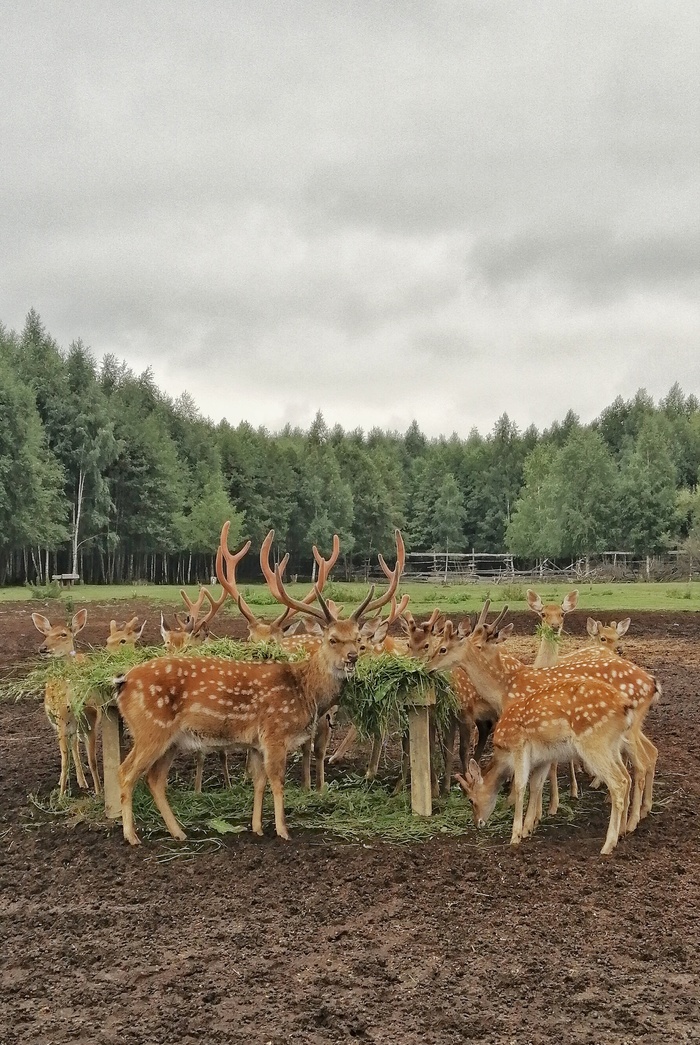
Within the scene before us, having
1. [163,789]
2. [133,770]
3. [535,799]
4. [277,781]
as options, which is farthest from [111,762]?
[535,799]

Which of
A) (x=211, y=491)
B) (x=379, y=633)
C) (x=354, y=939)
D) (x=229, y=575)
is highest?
(x=211, y=491)

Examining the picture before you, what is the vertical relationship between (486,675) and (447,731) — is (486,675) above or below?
above

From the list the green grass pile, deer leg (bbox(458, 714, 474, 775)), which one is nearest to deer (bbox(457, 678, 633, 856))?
the green grass pile

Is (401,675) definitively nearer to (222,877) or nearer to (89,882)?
(222,877)

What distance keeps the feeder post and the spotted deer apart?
10.0 inches

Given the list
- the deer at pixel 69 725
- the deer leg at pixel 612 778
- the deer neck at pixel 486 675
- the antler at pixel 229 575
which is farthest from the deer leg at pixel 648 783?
A: the deer at pixel 69 725

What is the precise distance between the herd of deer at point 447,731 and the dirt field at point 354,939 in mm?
323

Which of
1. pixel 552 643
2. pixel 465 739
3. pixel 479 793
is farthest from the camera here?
pixel 552 643

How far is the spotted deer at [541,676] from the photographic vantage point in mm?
5961

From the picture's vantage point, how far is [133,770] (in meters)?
5.64

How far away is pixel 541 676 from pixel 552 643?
2133 millimetres

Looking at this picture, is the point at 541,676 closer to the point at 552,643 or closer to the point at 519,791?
the point at 519,791

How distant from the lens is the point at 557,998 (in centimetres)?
375

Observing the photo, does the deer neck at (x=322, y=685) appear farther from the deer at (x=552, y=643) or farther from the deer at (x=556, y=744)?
the deer at (x=552, y=643)
